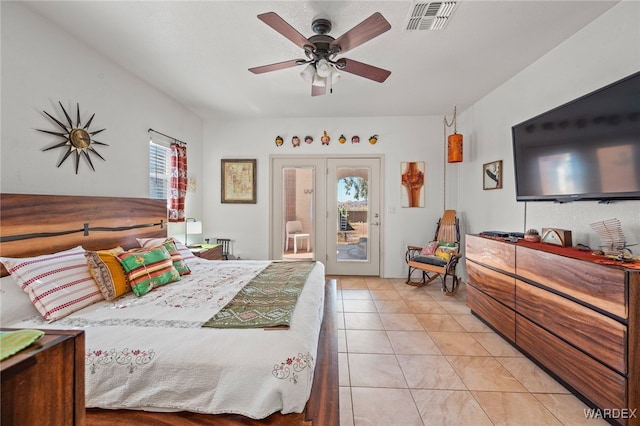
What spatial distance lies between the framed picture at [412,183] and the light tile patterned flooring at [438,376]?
188cm

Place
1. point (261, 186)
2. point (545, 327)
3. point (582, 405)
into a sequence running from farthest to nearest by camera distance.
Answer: point (261, 186) → point (545, 327) → point (582, 405)

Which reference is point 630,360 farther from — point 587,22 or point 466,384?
point 587,22

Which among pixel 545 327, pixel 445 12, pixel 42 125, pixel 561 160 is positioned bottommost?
pixel 545 327

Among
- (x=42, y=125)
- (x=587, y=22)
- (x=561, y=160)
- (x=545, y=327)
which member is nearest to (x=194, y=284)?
(x=42, y=125)

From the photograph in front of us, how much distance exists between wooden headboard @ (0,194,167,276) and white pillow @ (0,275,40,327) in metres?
0.23

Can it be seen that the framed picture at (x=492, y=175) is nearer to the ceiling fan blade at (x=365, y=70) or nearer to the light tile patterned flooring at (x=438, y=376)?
the light tile patterned flooring at (x=438, y=376)

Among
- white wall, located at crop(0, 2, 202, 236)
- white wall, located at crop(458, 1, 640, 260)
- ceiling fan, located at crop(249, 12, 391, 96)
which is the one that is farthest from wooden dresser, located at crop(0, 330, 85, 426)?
white wall, located at crop(458, 1, 640, 260)

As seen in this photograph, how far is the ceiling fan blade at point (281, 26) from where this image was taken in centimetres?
168

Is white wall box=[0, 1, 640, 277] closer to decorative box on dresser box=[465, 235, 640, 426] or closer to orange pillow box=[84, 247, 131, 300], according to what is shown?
decorative box on dresser box=[465, 235, 640, 426]

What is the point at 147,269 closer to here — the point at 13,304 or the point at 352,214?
the point at 13,304

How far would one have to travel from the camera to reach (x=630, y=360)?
145 centimetres

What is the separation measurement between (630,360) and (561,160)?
1457 mm

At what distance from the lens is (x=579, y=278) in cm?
174

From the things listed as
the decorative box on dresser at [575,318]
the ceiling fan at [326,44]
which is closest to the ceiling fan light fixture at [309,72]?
the ceiling fan at [326,44]
